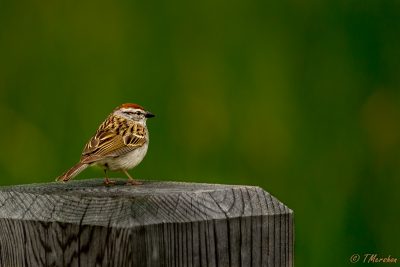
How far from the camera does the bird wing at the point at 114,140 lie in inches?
229

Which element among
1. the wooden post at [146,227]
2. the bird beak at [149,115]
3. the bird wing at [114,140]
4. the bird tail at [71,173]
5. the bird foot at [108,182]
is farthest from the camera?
the bird beak at [149,115]

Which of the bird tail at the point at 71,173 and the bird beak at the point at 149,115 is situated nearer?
the bird tail at the point at 71,173

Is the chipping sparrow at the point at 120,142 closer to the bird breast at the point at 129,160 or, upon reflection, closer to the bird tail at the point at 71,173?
the bird breast at the point at 129,160

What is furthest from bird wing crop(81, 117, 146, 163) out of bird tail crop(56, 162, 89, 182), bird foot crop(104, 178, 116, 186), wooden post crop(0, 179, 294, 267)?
wooden post crop(0, 179, 294, 267)

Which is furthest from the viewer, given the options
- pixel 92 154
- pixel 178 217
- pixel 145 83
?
pixel 145 83

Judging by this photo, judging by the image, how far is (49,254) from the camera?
3.16 metres

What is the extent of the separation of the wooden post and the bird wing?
234 cm

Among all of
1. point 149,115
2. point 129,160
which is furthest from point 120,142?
point 149,115

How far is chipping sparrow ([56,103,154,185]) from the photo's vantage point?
5.86 m

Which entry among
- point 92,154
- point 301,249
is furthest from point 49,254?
point 301,249

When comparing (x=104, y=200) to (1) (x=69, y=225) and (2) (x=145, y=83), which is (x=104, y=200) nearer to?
(1) (x=69, y=225)

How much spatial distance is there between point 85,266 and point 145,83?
3.58m

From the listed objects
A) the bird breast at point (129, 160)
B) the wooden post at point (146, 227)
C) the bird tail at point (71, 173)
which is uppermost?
the wooden post at point (146, 227)

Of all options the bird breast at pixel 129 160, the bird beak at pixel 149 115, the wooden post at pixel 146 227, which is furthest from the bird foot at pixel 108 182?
the bird beak at pixel 149 115
